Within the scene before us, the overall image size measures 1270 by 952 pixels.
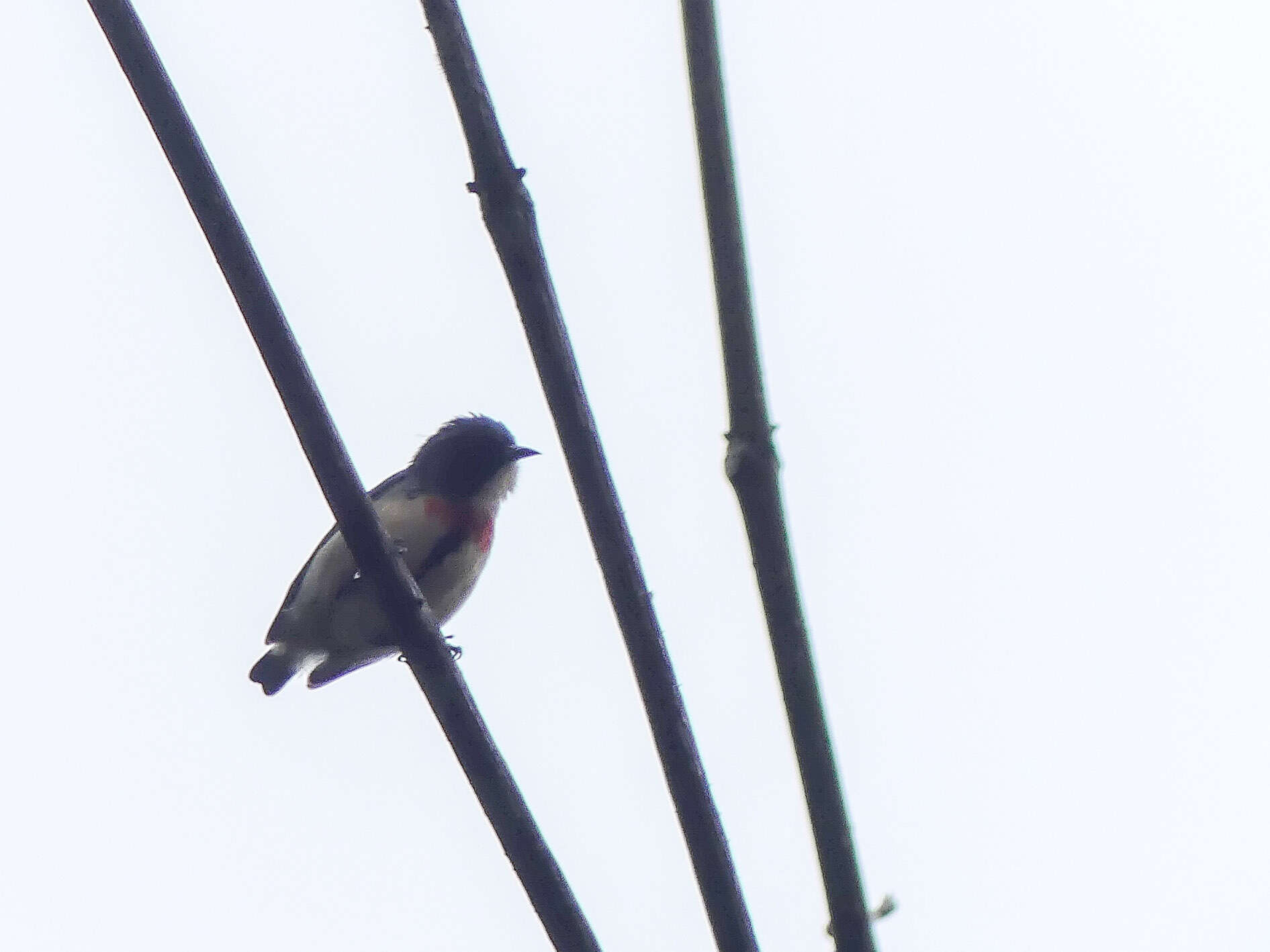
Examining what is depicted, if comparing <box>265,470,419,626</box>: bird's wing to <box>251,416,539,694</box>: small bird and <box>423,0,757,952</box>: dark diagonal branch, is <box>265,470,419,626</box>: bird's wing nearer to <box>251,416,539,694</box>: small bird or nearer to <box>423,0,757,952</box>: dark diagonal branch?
<box>251,416,539,694</box>: small bird

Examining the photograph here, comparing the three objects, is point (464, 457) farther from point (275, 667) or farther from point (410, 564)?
point (275, 667)

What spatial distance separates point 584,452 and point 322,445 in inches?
29.7

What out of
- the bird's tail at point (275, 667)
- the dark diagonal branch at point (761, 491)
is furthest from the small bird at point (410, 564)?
the dark diagonal branch at point (761, 491)

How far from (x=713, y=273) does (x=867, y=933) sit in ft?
3.86

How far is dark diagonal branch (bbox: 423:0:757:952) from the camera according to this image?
8.05ft

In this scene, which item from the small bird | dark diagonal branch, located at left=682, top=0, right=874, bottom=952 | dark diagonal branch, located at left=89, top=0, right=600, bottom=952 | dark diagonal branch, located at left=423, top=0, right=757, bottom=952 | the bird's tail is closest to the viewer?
dark diagonal branch, located at left=682, top=0, right=874, bottom=952

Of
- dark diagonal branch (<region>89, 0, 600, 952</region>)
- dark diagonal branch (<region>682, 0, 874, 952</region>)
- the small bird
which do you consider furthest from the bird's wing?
dark diagonal branch (<region>682, 0, 874, 952</region>)

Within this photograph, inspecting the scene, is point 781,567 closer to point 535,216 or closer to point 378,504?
point 535,216

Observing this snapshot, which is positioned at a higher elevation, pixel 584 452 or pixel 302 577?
pixel 302 577

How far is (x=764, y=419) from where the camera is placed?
2.30 metres

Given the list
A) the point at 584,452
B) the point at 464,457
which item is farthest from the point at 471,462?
the point at 584,452

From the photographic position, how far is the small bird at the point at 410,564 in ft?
20.8

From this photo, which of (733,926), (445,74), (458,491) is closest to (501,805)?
(733,926)

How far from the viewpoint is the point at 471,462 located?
23.5 ft
